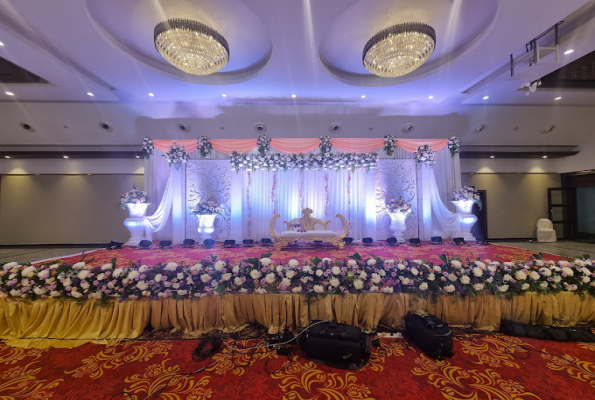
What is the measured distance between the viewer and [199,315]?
2.66m

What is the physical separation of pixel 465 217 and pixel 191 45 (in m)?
8.16

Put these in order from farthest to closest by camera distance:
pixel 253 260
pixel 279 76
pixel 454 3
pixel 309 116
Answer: pixel 309 116 < pixel 279 76 < pixel 454 3 < pixel 253 260

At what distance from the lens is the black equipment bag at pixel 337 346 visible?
2.01 m

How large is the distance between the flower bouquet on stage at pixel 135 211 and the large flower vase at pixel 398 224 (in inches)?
302

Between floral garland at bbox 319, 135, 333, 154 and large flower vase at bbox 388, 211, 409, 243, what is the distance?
286 centimetres

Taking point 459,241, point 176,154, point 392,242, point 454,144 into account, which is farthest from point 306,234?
point 454,144

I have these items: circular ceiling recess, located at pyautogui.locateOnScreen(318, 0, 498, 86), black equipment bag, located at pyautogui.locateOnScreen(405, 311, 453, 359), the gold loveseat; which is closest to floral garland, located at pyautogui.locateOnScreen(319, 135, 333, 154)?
the gold loveseat

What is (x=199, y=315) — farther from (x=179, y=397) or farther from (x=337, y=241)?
(x=337, y=241)

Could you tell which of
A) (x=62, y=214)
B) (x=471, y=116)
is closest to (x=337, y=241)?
(x=471, y=116)

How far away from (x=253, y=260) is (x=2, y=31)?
5398 mm

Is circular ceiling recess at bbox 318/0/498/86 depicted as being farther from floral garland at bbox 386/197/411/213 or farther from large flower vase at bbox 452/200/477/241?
large flower vase at bbox 452/200/477/241

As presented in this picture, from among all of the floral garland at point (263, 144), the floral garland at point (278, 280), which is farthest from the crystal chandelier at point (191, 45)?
the floral garland at point (263, 144)

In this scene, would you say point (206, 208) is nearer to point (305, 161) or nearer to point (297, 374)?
point (305, 161)

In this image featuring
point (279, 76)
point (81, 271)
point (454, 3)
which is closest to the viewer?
point (81, 271)
